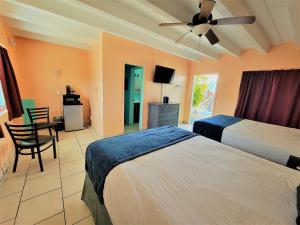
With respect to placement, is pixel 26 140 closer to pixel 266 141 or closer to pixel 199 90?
pixel 266 141

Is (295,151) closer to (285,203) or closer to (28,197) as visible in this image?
(285,203)

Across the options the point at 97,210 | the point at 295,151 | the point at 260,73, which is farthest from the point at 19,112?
the point at 260,73

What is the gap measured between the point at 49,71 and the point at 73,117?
1.48m

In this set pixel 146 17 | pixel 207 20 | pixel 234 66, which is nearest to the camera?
pixel 207 20

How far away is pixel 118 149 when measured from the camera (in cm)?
→ 139

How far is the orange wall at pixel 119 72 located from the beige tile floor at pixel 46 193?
121 cm

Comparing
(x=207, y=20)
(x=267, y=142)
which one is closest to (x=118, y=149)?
(x=207, y=20)

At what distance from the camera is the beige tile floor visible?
1.39m

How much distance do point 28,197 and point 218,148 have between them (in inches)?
95.7

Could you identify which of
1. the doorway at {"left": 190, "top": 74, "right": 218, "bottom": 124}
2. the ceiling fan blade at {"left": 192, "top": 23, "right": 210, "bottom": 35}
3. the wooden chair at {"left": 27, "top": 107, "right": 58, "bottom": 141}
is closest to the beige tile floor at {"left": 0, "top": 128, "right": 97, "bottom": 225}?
the wooden chair at {"left": 27, "top": 107, "right": 58, "bottom": 141}

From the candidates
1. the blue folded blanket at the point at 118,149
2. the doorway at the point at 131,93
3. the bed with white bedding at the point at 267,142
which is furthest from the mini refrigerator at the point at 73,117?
the bed with white bedding at the point at 267,142

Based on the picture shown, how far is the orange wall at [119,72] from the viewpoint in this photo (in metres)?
3.07

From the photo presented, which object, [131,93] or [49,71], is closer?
→ [49,71]

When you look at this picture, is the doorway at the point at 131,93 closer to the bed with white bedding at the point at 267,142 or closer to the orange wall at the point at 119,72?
the orange wall at the point at 119,72
